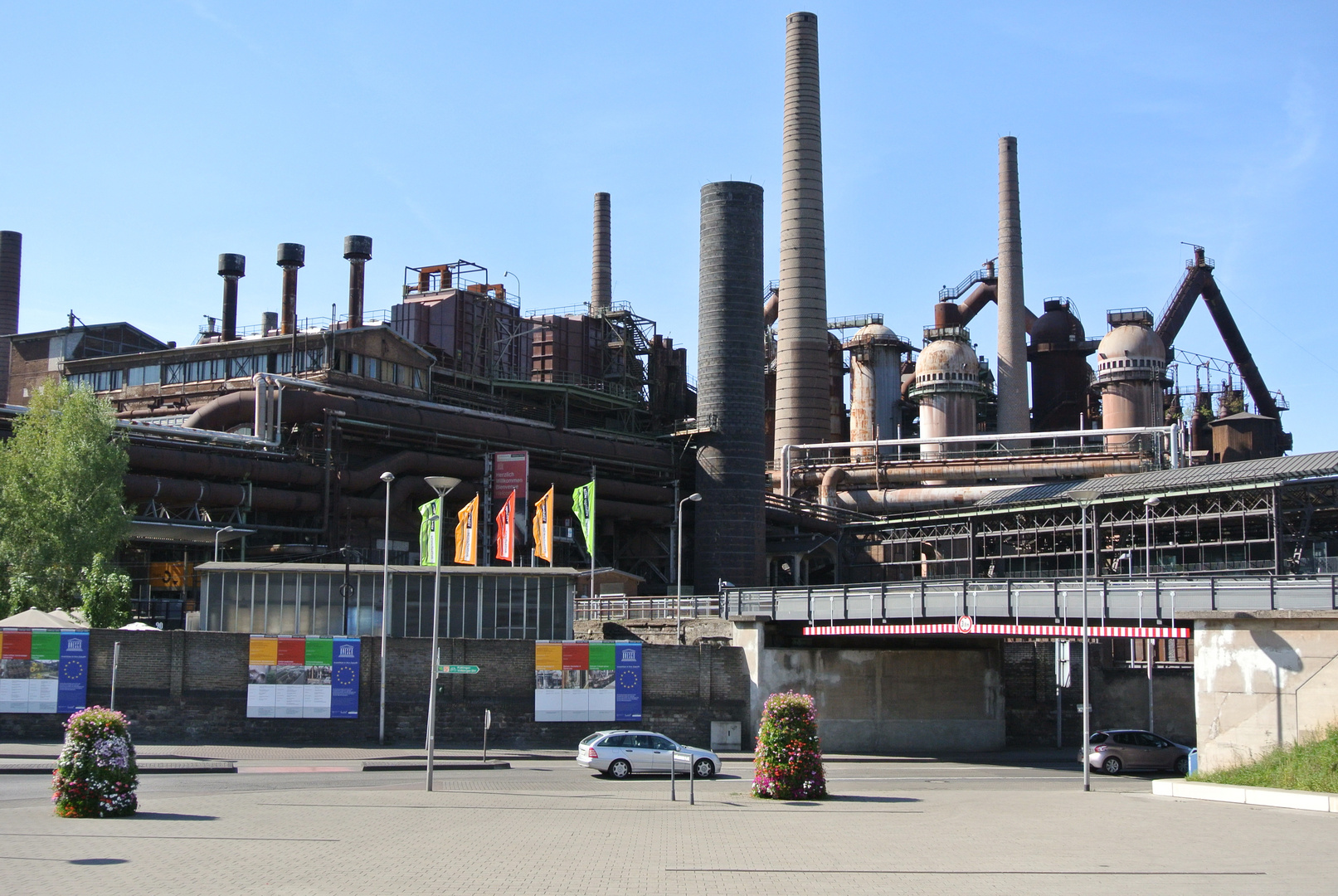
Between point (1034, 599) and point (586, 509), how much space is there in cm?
2006

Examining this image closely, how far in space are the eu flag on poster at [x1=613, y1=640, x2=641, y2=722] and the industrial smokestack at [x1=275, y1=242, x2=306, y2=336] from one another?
124ft

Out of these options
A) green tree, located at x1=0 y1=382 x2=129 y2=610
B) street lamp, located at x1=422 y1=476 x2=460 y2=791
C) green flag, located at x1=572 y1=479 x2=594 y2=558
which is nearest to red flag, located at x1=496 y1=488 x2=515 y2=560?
green flag, located at x1=572 y1=479 x2=594 y2=558

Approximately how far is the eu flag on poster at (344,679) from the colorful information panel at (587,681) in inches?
234

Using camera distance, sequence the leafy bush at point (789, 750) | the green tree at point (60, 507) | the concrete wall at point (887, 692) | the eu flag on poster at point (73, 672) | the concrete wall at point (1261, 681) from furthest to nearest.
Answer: the green tree at point (60, 507)
the concrete wall at point (887, 692)
the eu flag on poster at point (73, 672)
the concrete wall at point (1261, 681)
the leafy bush at point (789, 750)

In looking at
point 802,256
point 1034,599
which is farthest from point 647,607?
point 802,256

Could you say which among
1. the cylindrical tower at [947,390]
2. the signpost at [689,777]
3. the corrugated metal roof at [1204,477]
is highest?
the cylindrical tower at [947,390]

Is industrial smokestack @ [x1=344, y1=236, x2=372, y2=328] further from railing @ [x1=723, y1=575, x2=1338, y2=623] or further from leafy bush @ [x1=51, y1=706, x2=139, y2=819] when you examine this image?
leafy bush @ [x1=51, y1=706, x2=139, y2=819]

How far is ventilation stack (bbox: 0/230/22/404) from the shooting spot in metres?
88.1

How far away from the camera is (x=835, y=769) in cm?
4062

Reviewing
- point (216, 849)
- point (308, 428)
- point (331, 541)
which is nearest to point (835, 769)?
point (216, 849)

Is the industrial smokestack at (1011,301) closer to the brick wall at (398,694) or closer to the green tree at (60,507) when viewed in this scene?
the brick wall at (398,694)

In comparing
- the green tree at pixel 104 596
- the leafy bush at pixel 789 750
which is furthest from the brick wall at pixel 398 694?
the leafy bush at pixel 789 750

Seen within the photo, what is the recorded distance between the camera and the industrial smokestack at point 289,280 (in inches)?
2985

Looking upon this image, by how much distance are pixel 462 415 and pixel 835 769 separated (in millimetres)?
35535
